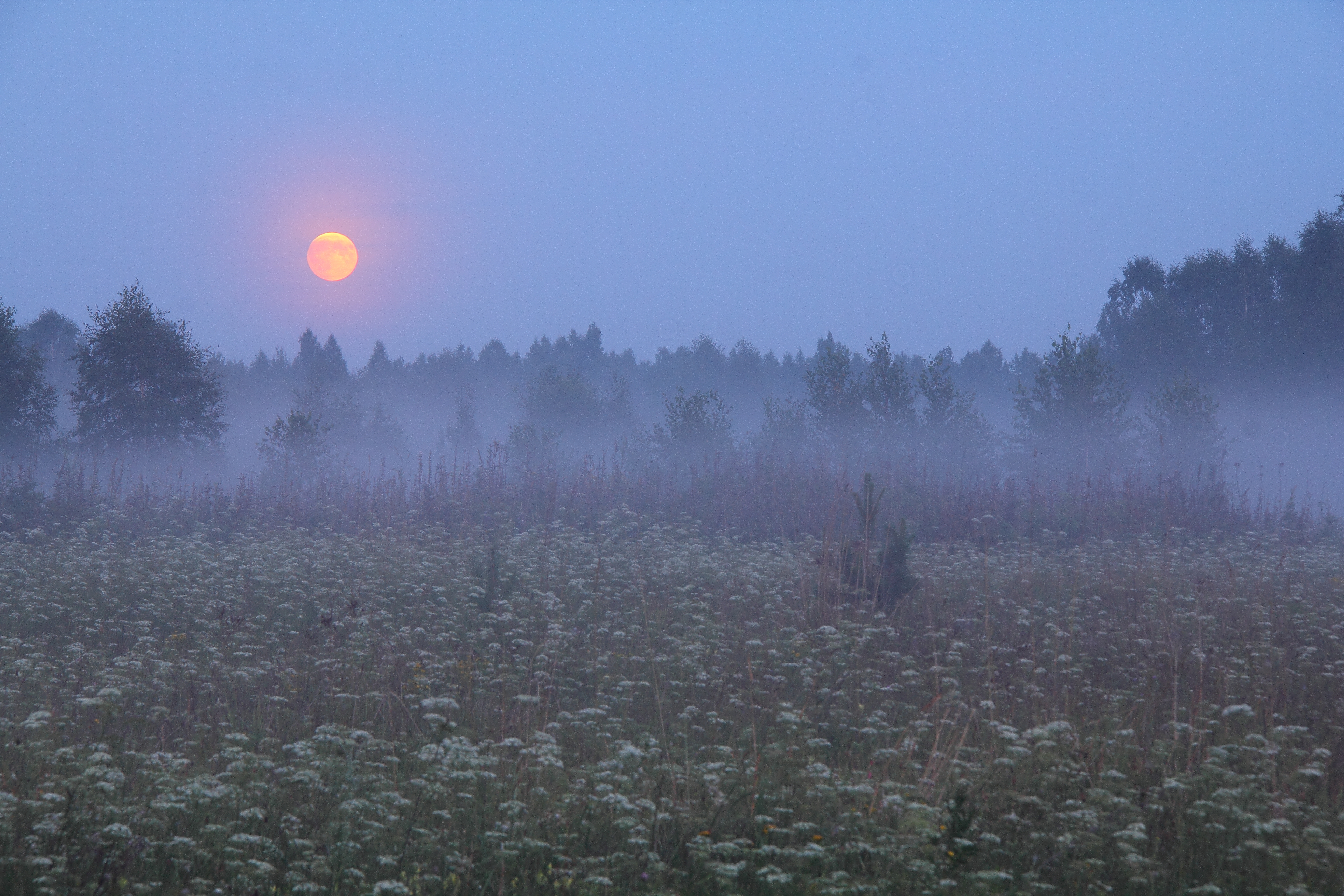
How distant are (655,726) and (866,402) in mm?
27517

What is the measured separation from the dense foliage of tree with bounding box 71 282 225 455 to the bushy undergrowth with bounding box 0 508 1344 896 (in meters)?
18.1

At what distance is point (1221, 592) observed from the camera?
29.8 feet

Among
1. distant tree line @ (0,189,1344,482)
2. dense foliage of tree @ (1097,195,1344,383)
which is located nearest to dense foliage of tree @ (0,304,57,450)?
distant tree line @ (0,189,1344,482)

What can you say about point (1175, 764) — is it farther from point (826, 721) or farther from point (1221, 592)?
point (1221, 592)

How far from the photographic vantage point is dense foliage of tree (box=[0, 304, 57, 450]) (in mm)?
26000

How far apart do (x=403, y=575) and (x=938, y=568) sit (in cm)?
719

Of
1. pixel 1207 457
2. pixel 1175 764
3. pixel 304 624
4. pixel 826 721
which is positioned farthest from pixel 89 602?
pixel 1207 457

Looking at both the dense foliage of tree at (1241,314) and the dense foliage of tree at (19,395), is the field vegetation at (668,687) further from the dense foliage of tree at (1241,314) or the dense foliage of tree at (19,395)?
the dense foliage of tree at (1241,314)

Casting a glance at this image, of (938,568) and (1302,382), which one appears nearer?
(938,568)

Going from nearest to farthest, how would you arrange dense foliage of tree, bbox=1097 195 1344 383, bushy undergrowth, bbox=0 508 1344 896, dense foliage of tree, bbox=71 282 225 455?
bushy undergrowth, bbox=0 508 1344 896 → dense foliage of tree, bbox=71 282 225 455 → dense foliage of tree, bbox=1097 195 1344 383

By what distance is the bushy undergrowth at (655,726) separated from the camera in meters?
3.49

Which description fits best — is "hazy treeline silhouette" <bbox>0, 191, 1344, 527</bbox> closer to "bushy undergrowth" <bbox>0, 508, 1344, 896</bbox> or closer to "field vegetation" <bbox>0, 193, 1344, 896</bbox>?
"field vegetation" <bbox>0, 193, 1344, 896</bbox>

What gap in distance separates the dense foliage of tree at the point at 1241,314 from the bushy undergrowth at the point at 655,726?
39359 mm

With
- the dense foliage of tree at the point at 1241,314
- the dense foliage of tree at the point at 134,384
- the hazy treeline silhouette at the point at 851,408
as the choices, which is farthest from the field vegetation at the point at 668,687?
the dense foliage of tree at the point at 1241,314
